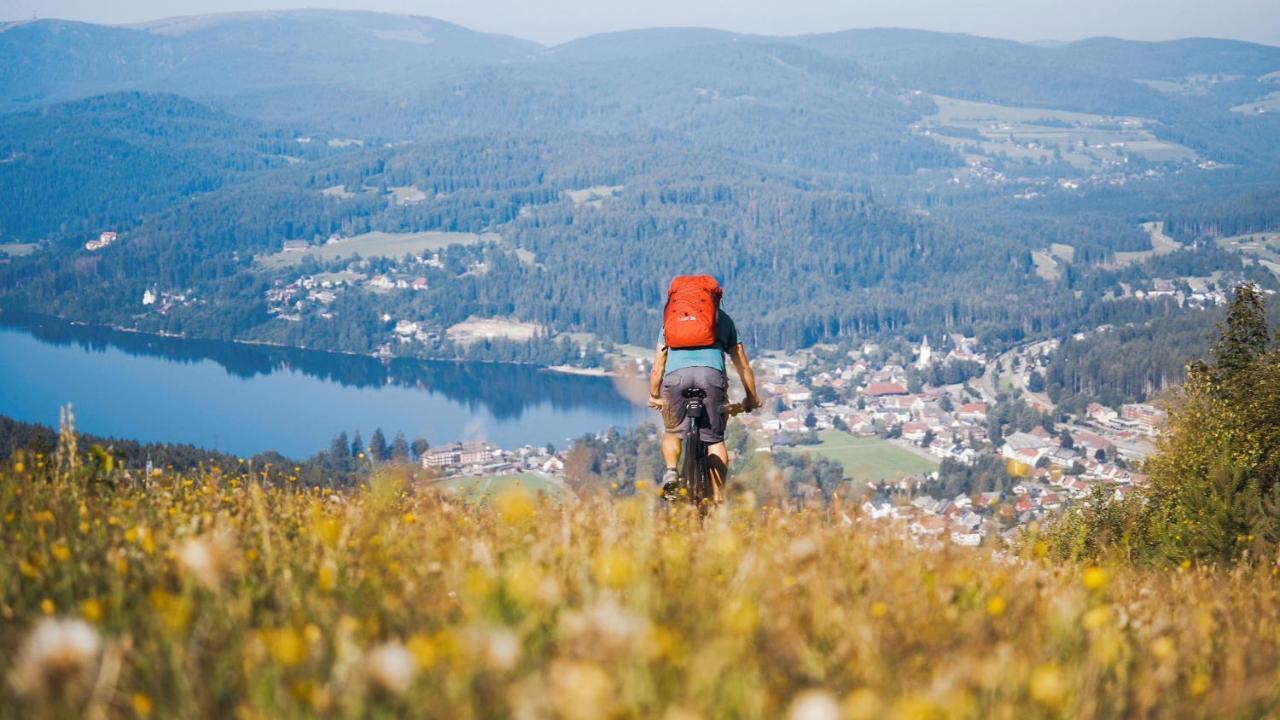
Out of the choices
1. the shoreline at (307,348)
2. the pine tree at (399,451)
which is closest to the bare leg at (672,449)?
the pine tree at (399,451)

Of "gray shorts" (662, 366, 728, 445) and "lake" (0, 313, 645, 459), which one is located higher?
"gray shorts" (662, 366, 728, 445)

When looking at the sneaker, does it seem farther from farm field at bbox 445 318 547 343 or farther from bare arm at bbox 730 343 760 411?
farm field at bbox 445 318 547 343

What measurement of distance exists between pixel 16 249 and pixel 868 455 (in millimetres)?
126049

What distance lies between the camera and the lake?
207 feet

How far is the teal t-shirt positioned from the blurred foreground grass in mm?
2065

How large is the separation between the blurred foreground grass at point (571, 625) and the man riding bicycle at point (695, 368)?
77.5 inches

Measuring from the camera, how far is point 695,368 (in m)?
5.79

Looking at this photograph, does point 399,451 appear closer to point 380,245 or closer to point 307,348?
point 307,348

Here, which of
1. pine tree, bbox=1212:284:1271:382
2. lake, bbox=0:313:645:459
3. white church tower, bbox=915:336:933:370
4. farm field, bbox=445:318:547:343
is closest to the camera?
pine tree, bbox=1212:284:1271:382

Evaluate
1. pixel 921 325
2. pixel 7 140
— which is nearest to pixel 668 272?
pixel 921 325

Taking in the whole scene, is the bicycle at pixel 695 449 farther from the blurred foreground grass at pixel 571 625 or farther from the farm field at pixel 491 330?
the farm field at pixel 491 330

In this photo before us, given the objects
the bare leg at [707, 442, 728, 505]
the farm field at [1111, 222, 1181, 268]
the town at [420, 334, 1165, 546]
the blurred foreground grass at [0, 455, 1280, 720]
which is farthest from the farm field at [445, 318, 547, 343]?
the blurred foreground grass at [0, 455, 1280, 720]

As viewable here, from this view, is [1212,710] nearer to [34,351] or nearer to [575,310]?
[34,351]

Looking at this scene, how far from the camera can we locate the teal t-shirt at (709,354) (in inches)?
229
